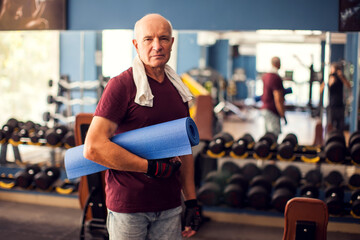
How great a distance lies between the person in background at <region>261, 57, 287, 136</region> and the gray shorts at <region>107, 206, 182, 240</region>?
3.05 meters

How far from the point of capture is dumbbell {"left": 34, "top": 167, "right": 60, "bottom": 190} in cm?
376

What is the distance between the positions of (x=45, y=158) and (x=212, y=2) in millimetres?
3381

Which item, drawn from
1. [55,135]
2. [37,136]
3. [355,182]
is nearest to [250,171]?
[355,182]

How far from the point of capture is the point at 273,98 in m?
4.41

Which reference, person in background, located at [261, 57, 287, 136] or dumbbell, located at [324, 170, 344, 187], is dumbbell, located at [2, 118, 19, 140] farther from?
dumbbell, located at [324, 170, 344, 187]

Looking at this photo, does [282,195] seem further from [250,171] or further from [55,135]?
[55,135]

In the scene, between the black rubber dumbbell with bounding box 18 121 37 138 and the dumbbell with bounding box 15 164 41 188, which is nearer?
the dumbbell with bounding box 15 164 41 188

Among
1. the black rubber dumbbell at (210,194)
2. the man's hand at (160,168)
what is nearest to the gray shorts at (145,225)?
the man's hand at (160,168)

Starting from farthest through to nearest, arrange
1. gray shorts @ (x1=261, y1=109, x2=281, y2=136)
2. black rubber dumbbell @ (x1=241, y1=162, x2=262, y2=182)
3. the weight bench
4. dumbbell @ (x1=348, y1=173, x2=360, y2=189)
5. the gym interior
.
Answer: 1. gray shorts @ (x1=261, y1=109, x2=281, y2=136)
2. black rubber dumbbell @ (x1=241, y1=162, x2=262, y2=182)
3. dumbbell @ (x1=348, y1=173, x2=360, y2=189)
4. the gym interior
5. the weight bench

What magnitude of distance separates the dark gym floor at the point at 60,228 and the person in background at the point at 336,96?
7.83ft

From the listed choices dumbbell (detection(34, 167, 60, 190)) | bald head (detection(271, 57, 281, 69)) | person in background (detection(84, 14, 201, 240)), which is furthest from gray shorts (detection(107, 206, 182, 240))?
bald head (detection(271, 57, 281, 69))

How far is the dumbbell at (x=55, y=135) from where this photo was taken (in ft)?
12.4

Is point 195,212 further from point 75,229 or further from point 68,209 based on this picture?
point 68,209

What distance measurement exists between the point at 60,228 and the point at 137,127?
240cm
